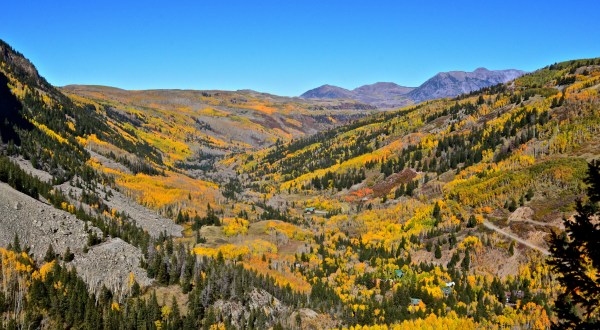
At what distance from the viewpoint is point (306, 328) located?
91.3m

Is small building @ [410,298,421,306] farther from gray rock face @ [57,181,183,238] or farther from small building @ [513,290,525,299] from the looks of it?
gray rock face @ [57,181,183,238]

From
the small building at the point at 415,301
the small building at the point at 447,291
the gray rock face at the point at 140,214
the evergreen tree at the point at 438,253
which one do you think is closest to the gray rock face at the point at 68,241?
the gray rock face at the point at 140,214

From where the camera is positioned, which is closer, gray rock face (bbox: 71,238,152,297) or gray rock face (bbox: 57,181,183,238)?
gray rock face (bbox: 71,238,152,297)

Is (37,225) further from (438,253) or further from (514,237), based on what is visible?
(514,237)

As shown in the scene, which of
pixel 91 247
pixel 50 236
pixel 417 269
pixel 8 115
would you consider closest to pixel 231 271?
pixel 91 247

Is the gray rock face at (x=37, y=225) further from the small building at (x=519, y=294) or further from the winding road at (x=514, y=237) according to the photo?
the winding road at (x=514, y=237)

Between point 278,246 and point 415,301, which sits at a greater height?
point 278,246

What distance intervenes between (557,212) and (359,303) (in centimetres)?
6409

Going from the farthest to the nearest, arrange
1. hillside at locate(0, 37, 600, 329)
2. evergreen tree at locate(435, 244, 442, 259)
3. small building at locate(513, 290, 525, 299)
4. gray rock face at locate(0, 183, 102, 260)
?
evergreen tree at locate(435, 244, 442, 259)
small building at locate(513, 290, 525, 299)
gray rock face at locate(0, 183, 102, 260)
hillside at locate(0, 37, 600, 329)

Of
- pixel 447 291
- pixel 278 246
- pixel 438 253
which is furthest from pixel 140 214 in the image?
pixel 447 291

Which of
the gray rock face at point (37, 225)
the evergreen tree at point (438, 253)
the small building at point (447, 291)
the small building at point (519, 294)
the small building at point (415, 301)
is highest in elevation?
the gray rock face at point (37, 225)

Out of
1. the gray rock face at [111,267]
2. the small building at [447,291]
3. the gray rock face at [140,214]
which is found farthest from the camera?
the gray rock face at [140,214]

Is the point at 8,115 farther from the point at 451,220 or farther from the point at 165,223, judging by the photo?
the point at 451,220

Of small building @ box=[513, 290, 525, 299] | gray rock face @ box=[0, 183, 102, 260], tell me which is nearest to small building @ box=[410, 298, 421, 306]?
small building @ box=[513, 290, 525, 299]
